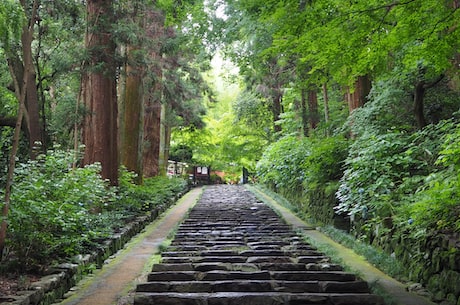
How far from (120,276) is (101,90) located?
20.5ft

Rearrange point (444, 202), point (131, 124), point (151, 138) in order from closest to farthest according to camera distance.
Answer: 1. point (444, 202)
2. point (131, 124)
3. point (151, 138)

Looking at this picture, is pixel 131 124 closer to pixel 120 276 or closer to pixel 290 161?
pixel 290 161

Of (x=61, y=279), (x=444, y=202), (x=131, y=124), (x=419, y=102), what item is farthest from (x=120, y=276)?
(x=131, y=124)

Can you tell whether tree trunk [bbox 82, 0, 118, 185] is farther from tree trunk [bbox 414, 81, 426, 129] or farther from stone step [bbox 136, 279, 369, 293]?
tree trunk [bbox 414, 81, 426, 129]

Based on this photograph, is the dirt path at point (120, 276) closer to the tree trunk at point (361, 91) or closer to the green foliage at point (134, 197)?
the green foliage at point (134, 197)

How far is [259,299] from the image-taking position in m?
4.75

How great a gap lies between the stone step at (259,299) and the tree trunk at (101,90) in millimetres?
6771

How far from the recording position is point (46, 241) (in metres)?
5.74

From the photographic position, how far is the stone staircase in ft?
15.8

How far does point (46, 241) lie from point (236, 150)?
84.1 feet

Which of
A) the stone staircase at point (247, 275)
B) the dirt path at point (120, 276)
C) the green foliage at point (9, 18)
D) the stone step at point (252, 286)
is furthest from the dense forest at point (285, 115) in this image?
the stone staircase at point (247, 275)

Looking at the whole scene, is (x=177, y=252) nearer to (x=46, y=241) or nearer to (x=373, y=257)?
(x=46, y=241)

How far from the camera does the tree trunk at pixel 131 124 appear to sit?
15.2m

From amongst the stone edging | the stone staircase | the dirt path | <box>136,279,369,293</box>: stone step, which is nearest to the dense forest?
the stone edging
